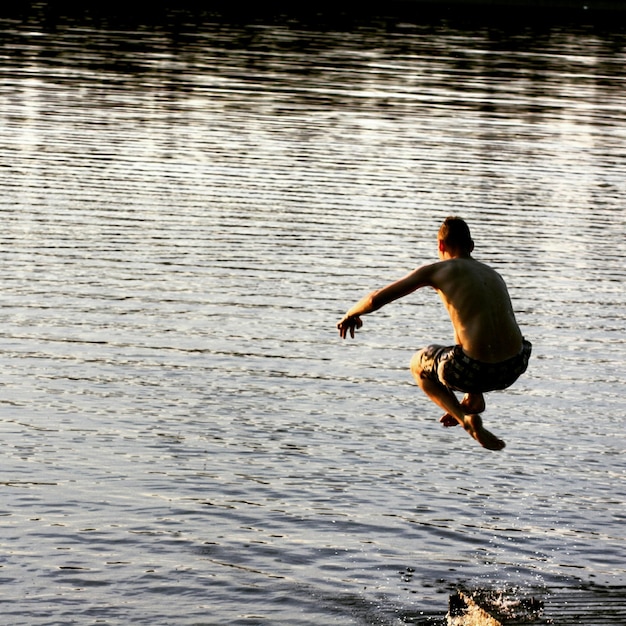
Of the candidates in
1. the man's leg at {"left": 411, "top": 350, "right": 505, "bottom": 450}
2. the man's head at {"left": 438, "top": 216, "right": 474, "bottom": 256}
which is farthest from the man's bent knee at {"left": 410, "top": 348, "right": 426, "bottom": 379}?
the man's head at {"left": 438, "top": 216, "right": 474, "bottom": 256}

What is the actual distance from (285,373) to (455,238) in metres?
7.38

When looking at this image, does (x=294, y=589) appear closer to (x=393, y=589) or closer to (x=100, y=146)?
(x=393, y=589)

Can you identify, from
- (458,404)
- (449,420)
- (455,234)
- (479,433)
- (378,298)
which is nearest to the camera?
(378,298)

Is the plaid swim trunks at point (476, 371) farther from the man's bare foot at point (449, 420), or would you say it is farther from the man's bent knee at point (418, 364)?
the man's bare foot at point (449, 420)

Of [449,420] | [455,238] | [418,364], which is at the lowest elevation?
[449,420]

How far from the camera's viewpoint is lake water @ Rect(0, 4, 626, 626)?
12.5 meters

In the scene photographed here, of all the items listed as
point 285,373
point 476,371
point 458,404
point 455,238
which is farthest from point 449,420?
point 285,373

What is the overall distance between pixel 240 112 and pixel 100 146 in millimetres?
8909

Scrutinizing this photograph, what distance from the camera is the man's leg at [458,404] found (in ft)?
38.9

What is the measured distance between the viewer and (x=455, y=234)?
11211mm

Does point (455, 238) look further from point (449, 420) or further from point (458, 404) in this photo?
point (449, 420)

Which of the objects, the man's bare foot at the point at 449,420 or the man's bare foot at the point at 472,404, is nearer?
the man's bare foot at the point at 472,404

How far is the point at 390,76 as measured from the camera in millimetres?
57000

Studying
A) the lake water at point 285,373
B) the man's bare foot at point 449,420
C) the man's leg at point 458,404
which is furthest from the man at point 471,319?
the lake water at point 285,373
